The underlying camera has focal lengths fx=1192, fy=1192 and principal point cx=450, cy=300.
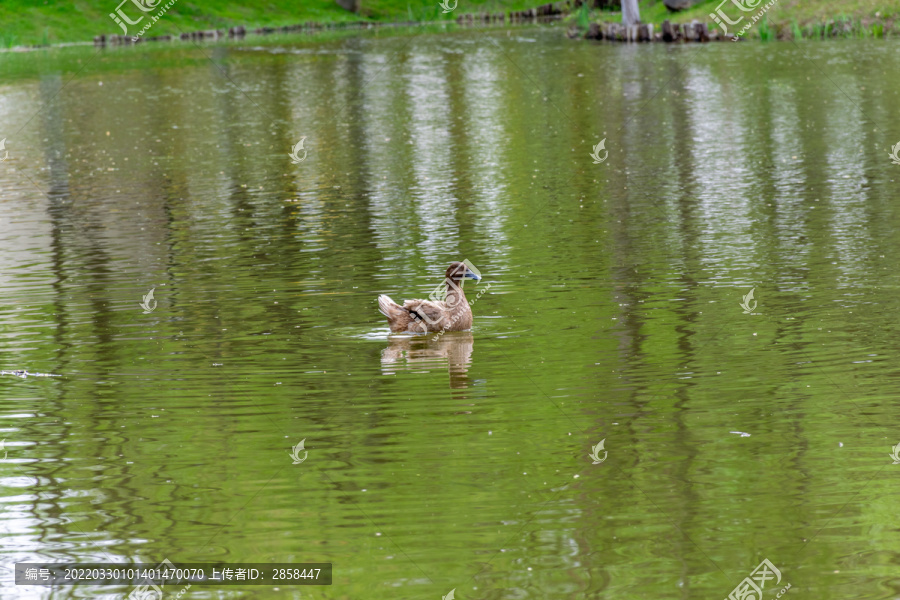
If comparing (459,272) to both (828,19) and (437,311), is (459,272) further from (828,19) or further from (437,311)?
(828,19)

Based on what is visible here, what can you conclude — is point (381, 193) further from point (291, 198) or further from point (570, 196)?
point (570, 196)

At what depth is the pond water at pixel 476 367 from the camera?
28.9 ft

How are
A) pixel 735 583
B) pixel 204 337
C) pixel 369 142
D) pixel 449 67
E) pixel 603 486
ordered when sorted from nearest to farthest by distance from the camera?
1. pixel 735 583
2. pixel 603 486
3. pixel 204 337
4. pixel 369 142
5. pixel 449 67

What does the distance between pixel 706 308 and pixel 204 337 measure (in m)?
6.22

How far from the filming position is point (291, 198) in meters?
25.2

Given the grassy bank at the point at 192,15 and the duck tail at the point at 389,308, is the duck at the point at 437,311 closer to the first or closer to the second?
the duck tail at the point at 389,308

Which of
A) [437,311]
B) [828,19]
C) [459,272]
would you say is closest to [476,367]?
[437,311]

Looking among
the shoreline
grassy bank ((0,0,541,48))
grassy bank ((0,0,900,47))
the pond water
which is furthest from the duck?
grassy bank ((0,0,541,48))

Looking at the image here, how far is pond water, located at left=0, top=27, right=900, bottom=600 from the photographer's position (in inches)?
347

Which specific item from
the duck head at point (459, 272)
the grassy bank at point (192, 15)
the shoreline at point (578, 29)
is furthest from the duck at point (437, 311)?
the grassy bank at point (192, 15)

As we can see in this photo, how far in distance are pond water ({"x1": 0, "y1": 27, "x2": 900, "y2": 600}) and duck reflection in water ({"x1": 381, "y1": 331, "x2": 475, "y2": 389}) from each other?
7cm

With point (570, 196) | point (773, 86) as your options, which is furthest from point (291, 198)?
point (773, 86)

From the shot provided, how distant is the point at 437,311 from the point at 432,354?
739 millimetres

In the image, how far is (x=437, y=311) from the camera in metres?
14.4
